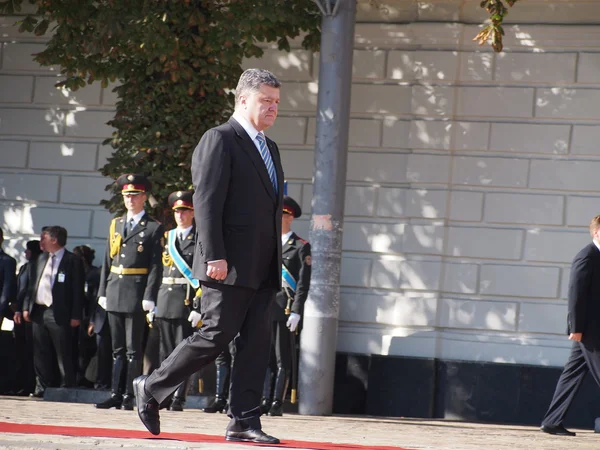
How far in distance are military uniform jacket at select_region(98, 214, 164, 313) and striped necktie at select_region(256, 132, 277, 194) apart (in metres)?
3.67

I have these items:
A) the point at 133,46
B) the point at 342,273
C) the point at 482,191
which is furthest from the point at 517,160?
the point at 133,46

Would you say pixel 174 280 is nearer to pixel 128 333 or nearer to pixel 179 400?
pixel 128 333

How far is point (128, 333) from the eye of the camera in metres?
10.1

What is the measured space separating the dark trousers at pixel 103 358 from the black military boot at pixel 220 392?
1634 millimetres

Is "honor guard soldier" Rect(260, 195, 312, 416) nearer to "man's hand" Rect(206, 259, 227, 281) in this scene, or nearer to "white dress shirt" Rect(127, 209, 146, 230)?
"white dress shirt" Rect(127, 209, 146, 230)

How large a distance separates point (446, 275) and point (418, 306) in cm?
42

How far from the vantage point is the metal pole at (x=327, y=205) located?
10.5m

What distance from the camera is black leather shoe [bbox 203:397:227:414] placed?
10281 mm

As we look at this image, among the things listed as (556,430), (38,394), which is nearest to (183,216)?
(38,394)

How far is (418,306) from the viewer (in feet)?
39.1

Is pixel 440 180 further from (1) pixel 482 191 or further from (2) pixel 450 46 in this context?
(2) pixel 450 46

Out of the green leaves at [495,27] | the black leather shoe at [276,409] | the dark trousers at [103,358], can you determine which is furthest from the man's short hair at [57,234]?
the green leaves at [495,27]

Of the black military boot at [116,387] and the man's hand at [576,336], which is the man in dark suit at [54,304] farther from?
the man's hand at [576,336]

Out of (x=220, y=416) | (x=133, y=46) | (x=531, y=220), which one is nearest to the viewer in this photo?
(x=220, y=416)
